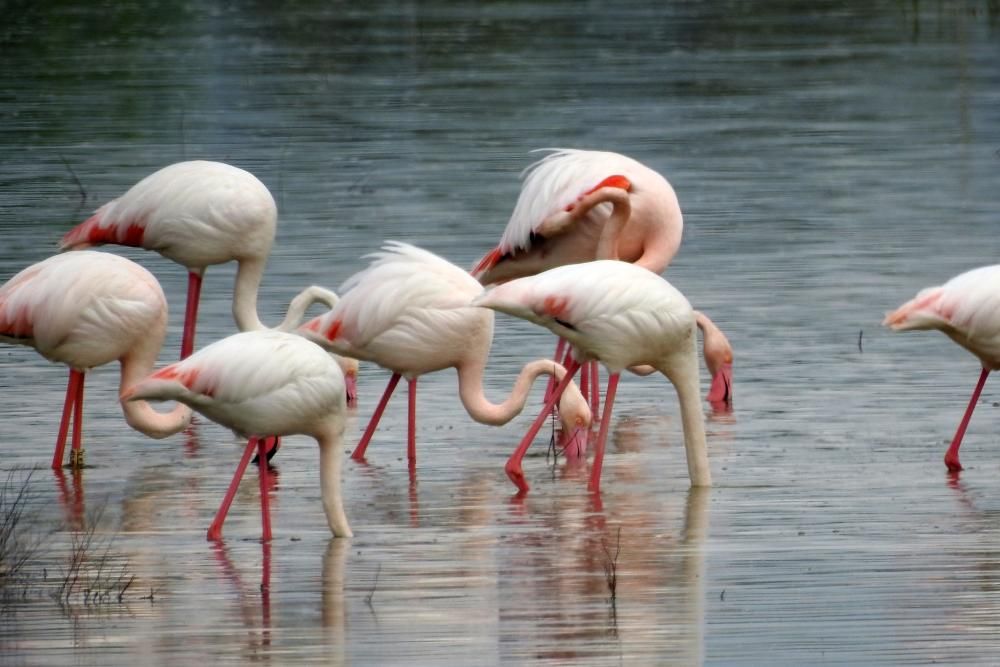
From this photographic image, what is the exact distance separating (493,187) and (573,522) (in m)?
8.09

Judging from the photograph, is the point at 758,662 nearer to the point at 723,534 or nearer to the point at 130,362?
the point at 723,534

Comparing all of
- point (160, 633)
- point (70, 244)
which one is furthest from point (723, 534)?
point (70, 244)

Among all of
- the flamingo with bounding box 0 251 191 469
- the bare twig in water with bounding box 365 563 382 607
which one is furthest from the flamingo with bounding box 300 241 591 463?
the bare twig in water with bounding box 365 563 382 607

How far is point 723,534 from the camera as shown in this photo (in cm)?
765

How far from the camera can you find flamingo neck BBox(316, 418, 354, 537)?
7.62 meters

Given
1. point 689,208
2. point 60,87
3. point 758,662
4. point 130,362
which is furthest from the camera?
point 60,87

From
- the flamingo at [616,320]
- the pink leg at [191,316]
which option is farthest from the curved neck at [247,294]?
the flamingo at [616,320]

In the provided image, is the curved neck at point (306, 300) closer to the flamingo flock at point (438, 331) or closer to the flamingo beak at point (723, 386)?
the flamingo flock at point (438, 331)

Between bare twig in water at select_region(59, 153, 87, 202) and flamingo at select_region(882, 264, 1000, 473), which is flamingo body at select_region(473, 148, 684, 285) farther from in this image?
bare twig in water at select_region(59, 153, 87, 202)

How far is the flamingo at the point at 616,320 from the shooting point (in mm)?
8445

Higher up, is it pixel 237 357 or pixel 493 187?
pixel 237 357

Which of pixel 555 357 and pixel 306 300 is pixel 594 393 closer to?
pixel 555 357

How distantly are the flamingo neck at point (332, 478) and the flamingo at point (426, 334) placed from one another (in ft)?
4.17

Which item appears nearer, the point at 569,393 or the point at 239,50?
the point at 569,393
